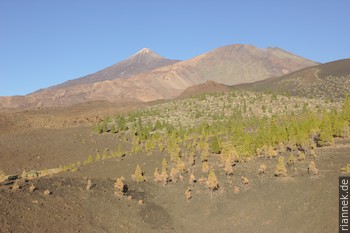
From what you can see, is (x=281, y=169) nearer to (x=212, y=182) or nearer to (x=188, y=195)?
(x=212, y=182)

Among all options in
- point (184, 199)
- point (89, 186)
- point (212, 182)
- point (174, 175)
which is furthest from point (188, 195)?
point (89, 186)

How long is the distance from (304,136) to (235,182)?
12.8 m

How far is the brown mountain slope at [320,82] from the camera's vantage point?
11194 cm

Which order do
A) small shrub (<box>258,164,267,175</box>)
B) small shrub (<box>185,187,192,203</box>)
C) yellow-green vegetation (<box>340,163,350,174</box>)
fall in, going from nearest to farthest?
yellow-green vegetation (<box>340,163,350,174</box>) → small shrub (<box>185,187,192,203</box>) → small shrub (<box>258,164,267,175</box>)

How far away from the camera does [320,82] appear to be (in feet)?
415

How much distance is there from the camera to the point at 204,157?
39.1 m

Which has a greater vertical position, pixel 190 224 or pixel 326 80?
pixel 326 80

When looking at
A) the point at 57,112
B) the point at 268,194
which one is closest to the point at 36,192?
the point at 268,194

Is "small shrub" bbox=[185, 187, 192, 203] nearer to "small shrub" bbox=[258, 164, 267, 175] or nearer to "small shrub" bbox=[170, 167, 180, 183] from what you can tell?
"small shrub" bbox=[170, 167, 180, 183]

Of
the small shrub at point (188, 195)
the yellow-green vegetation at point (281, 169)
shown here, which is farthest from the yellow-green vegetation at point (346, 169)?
the small shrub at point (188, 195)

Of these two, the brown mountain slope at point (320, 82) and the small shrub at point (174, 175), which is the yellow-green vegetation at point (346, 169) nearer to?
the small shrub at point (174, 175)

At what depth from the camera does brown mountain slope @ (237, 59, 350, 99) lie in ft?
367

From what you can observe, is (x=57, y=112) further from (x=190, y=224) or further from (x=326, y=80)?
(x=326, y=80)

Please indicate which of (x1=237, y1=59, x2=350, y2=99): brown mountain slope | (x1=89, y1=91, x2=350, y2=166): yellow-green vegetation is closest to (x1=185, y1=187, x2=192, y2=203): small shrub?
(x1=89, y1=91, x2=350, y2=166): yellow-green vegetation
